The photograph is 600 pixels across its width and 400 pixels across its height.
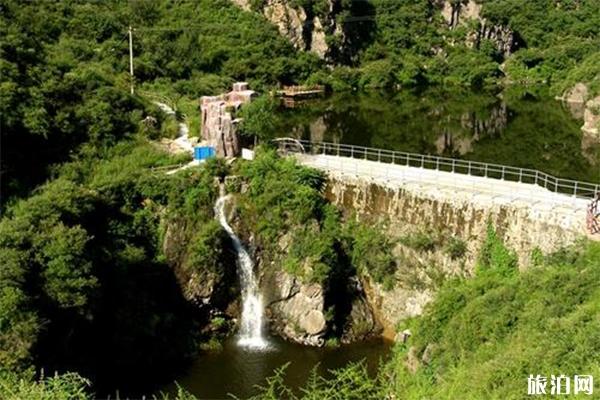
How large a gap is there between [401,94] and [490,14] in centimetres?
3337

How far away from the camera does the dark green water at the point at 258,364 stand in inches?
1056

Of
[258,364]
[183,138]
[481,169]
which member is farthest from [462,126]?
[258,364]

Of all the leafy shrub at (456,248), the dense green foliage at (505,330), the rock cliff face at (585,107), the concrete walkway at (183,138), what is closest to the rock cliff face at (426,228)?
the leafy shrub at (456,248)

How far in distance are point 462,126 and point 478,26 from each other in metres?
51.0

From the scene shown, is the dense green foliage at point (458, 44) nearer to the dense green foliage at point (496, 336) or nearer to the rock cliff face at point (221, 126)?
the rock cliff face at point (221, 126)

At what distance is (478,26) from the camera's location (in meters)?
112

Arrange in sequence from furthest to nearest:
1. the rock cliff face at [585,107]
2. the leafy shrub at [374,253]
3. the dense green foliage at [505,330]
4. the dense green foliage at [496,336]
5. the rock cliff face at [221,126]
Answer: the rock cliff face at [585,107], the rock cliff face at [221,126], the leafy shrub at [374,253], the dense green foliage at [505,330], the dense green foliage at [496,336]

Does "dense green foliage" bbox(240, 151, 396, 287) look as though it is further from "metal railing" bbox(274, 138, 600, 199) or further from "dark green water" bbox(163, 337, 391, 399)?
"metal railing" bbox(274, 138, 600, 199)

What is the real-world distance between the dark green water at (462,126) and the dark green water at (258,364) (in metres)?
24.7

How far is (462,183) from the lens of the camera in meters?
31.8

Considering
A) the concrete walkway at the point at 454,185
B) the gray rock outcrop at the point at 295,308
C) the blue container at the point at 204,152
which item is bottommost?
the gray rock outcrop at the point at 295,308

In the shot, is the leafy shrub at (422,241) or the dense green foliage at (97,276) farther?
the leafy shrub at (422,241)

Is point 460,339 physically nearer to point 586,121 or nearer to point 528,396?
point 528,396

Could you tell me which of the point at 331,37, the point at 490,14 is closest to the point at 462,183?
the point at 331,37
